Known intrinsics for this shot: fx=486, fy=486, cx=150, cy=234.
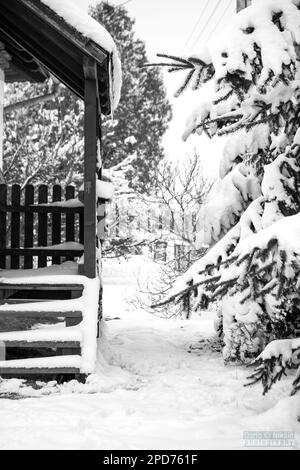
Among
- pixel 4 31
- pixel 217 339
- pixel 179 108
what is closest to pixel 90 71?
pixel 4 31

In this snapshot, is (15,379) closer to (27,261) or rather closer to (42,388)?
(42,388)

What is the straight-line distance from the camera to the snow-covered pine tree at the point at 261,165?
3068 millimetres

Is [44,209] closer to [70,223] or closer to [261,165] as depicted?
[70,223]

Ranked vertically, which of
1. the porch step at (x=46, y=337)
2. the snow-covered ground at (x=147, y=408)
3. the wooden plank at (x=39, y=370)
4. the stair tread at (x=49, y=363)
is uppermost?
the porch step at (x=46, y=337)

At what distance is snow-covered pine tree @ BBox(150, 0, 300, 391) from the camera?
3068 mm

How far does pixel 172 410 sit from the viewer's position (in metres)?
4.22

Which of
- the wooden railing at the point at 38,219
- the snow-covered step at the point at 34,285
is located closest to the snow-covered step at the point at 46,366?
the snow-covered step at the point at 34,285

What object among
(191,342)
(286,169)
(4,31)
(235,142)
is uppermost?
(4,31)

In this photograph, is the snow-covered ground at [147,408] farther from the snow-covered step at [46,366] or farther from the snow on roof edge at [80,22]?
the snow on roof edge at [80,22]

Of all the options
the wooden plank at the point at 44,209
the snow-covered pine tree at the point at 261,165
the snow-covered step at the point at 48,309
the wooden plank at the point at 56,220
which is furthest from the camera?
the wooden plank at the point at 56,220

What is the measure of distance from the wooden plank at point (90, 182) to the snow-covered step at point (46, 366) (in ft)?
3.23

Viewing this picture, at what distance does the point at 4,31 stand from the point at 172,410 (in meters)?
5.38

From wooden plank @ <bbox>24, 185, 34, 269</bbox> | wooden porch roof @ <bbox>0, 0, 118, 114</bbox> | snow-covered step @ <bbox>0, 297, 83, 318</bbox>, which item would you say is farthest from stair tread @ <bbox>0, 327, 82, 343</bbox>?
wooden porch roof @ <bbox>0, 0, 118, 114</bbox>

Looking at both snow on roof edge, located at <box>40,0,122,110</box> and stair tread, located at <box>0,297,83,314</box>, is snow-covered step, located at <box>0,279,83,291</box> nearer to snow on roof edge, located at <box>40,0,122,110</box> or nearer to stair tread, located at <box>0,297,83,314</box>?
stair tread, located at <box>0,297,83,314</box>
